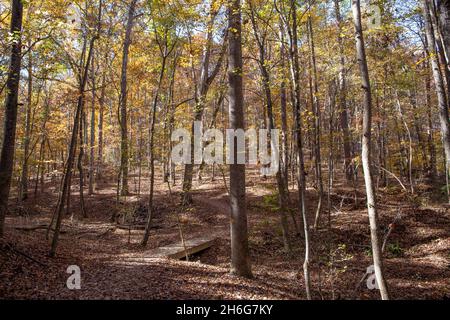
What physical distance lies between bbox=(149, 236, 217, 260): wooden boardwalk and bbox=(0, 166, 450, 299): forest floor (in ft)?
1.02

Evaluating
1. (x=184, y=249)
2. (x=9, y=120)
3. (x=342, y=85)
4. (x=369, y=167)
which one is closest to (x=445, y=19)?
(x=369, y=167)

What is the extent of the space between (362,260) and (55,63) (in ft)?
41.1

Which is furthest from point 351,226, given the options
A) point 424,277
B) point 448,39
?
point 448,39

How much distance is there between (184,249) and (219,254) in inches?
61.4

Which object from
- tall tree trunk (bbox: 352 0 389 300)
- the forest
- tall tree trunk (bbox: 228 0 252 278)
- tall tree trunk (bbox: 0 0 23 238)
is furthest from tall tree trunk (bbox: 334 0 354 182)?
tall tree trunk (bbox: 0 0 23 238)

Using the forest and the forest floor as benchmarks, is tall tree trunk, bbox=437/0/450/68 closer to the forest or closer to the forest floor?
the forest

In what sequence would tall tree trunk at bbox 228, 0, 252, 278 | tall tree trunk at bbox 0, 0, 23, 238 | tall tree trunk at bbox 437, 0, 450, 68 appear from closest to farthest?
tall tree trunk at bbox 437, 0, 450, 68, tall tree trunk at bbox 228, 0, 252, 278, tall tree trunk at bbox 0, 0, 23, 238

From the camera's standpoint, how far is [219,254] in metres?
10.9

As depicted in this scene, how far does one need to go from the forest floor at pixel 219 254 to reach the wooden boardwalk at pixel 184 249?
1.02 ft

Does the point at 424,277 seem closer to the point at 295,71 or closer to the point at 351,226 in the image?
the point at 351,226

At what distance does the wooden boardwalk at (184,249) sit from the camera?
9.46 meters

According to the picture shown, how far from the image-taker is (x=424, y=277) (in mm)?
8695

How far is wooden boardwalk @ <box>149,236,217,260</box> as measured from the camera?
31.0 ft
